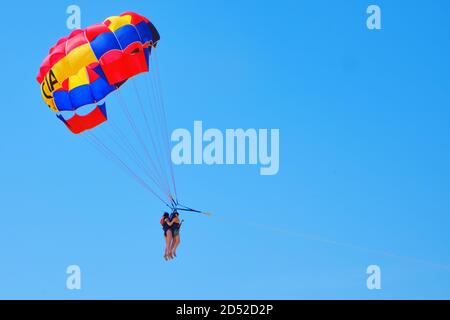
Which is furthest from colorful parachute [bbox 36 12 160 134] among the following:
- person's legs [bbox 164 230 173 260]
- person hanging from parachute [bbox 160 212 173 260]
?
person's legs [bbox 164 230 173 260]

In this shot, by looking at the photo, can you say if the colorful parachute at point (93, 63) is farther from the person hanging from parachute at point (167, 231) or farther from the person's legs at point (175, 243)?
the person's legs at point (175, 243)

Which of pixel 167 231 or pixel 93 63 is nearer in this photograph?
pixel 167 231

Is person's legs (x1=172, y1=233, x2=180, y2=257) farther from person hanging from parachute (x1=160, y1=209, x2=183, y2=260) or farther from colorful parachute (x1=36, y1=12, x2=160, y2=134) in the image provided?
colorful parachute (x1=36, y1=12, x2=160, y2=134)

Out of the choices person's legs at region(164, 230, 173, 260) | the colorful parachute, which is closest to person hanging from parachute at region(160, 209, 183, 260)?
person's legs at region(164, 230, 173, 260)

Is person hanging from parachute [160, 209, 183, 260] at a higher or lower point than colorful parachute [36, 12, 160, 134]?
lower

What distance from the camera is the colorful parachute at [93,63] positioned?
1169 inches

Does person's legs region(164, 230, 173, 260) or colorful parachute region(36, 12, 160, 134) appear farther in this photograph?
colorful parachute region(36, 12, 160, 134)

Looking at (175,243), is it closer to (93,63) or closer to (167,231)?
(167,231)

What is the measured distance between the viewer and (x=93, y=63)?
29703 mm

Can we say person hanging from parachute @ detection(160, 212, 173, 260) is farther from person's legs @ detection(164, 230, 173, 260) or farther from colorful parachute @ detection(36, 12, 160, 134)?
colorful parachute @ detection(36, 12, 160, 134)

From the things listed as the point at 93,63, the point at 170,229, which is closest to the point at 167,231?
the point at 170,229

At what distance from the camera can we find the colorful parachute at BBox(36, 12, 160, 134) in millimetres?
29688

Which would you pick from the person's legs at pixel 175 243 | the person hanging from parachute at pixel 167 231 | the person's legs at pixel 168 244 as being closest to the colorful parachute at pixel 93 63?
the person hanging from parachute at pixel 167 231
